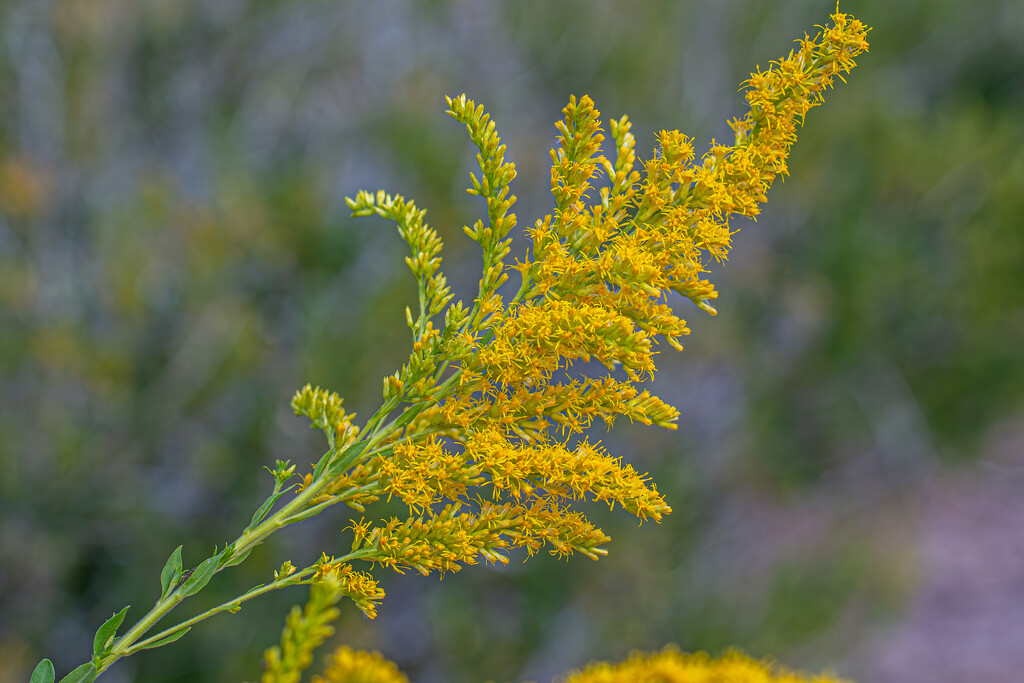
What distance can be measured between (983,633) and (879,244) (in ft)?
8.18

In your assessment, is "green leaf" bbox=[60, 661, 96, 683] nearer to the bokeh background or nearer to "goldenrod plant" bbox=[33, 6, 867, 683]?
"goldenrod plant" bbox=[33, 6, 867, 683]

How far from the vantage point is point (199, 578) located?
0.53 meters

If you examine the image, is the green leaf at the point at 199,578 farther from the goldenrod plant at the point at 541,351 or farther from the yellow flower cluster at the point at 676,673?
the yellow flower cluster at the point at 676,673

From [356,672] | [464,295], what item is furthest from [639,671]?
[464,295]

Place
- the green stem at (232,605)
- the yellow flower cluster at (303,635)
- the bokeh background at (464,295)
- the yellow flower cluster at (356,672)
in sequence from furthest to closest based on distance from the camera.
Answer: the bokeh background at (464,295)
the yellow flower cluster at (356,672)
the green stem at (232,605)
the yellow flower cluster at (303,635)

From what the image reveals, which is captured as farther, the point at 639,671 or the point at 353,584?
the point at 639,671

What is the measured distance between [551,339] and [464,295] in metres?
3.03

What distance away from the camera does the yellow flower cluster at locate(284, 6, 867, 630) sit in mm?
571

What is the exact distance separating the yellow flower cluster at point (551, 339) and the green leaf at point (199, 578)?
7 cm

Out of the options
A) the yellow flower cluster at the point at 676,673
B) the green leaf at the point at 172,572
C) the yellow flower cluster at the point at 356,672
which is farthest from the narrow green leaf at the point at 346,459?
the yellow flower cluster at the point at 676,673

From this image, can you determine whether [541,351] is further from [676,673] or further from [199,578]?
[676,673]

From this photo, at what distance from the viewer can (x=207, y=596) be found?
8.61 ft

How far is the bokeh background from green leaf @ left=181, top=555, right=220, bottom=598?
86.7 inches

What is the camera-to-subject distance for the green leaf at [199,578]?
1.69 feet
